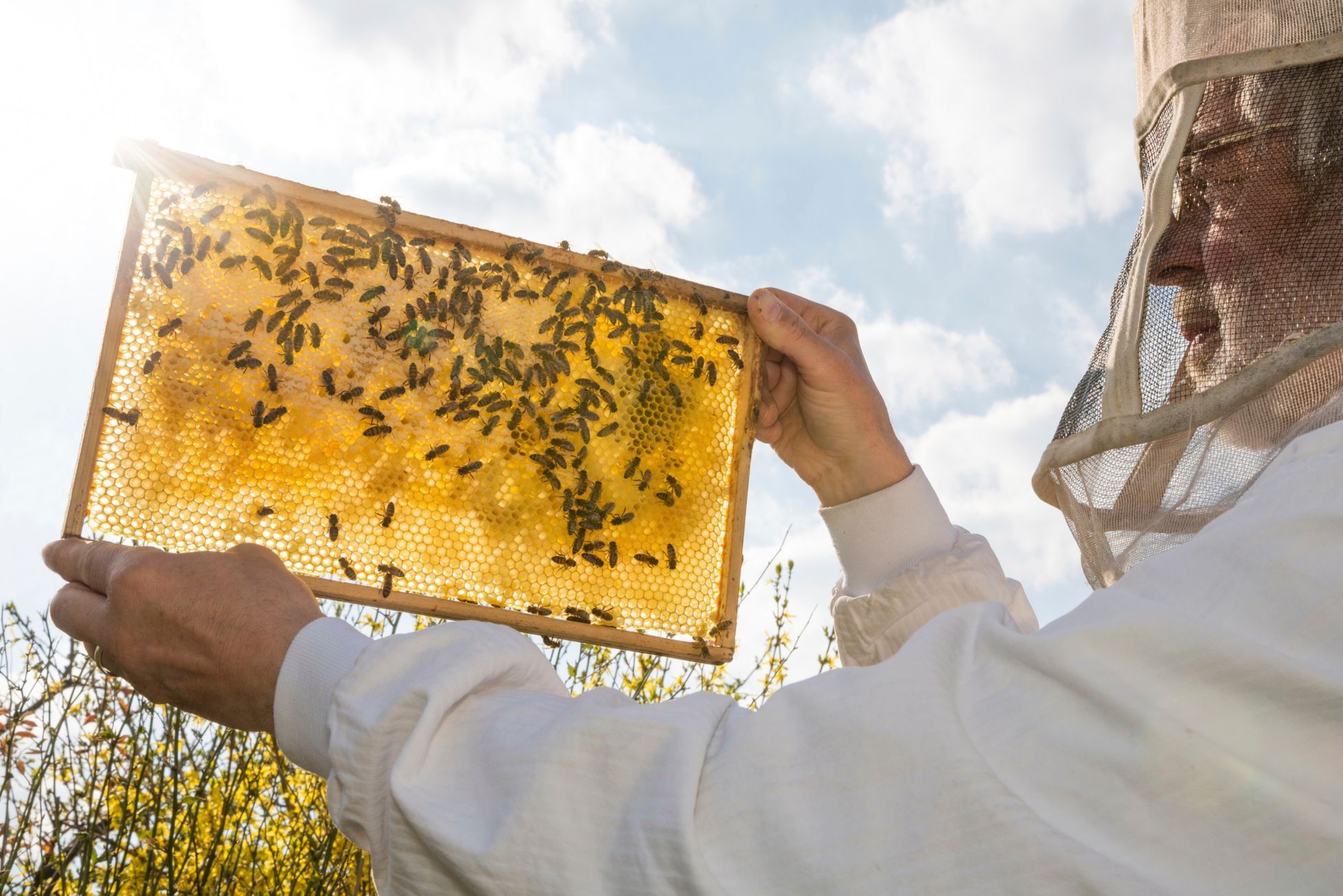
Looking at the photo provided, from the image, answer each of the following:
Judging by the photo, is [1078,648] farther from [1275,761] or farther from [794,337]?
[794,337]

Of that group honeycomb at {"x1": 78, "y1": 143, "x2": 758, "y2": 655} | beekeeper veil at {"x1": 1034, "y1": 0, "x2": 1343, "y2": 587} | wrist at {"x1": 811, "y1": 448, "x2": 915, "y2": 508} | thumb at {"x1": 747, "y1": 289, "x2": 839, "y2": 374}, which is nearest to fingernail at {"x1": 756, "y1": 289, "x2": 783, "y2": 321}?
thumb at {"x1": 747, "y1": 289, "x2": 839, "y2": 374}

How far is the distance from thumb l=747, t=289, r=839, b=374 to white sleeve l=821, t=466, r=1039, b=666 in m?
0.60

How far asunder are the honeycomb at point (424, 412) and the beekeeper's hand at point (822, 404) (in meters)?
0.18

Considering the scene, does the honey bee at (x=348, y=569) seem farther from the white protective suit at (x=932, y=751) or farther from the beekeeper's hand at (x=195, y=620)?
the white protective suit at (x=932, y=751)

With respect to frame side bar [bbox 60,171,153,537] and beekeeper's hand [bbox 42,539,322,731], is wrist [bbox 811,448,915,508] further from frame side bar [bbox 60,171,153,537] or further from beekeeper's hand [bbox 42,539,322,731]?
frame side bar [bbox 60,171,153,537]

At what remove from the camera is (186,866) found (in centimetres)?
579

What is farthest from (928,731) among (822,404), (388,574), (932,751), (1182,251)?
(822,404)

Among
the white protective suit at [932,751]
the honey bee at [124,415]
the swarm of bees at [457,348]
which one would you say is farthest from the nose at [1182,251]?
the honey bee at [124,415]

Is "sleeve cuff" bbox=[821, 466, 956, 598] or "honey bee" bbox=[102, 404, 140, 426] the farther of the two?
"sleeve cuff" bbox=[821, 466, 956, 598]

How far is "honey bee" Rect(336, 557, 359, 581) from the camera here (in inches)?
124

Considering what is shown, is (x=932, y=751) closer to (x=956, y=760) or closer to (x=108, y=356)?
(x=956, y=760)

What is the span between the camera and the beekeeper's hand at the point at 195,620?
204 centimetres

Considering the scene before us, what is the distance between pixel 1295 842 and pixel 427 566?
2.55 metres

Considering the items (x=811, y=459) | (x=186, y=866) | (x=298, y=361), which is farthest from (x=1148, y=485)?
(x=186, y=866)
